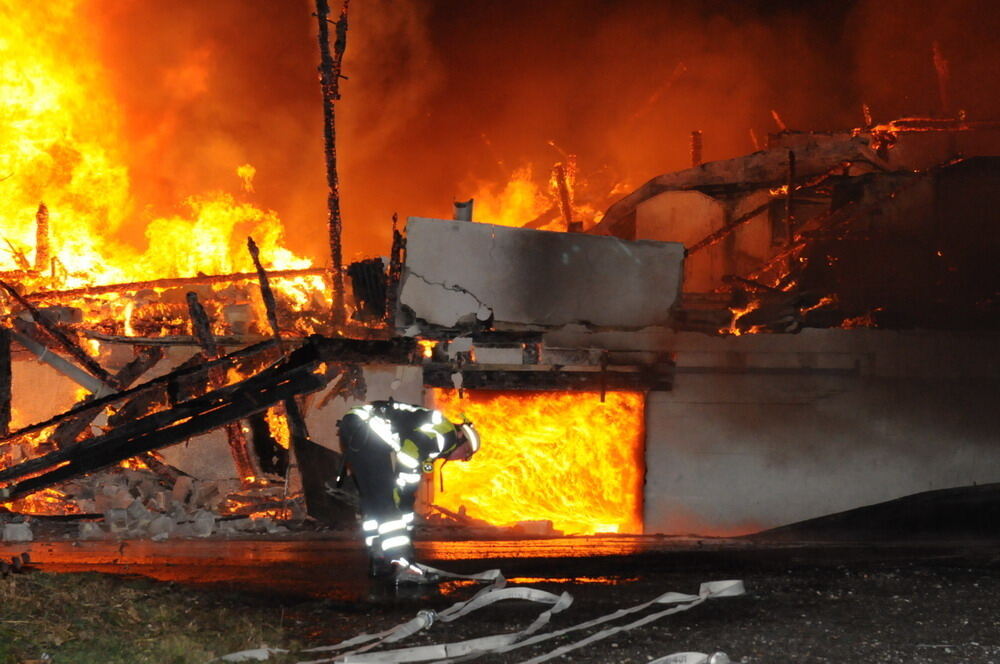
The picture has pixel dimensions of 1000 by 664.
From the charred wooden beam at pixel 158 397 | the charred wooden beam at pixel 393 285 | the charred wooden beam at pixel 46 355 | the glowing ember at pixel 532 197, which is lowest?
the charred wooden beam at pixel 158 397

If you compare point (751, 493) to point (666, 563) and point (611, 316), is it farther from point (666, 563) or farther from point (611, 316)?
point (666, 563)

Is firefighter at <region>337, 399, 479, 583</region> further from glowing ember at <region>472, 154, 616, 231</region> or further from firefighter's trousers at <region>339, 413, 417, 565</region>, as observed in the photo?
glowing ember at <region>472, 154, 616, 231</region>

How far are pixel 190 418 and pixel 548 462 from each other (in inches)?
179

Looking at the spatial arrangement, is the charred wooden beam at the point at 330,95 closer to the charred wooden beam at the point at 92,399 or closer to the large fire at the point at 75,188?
the charred wooden beam at the point at 92,399

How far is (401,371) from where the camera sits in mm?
11820

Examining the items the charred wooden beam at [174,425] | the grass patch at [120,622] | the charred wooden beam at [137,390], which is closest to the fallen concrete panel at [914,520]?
the charred wooden beam at [174,425]

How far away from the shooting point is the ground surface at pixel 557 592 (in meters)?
4.57

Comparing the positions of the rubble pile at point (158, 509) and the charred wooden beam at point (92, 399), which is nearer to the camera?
the rubble pile at point (158, 509)

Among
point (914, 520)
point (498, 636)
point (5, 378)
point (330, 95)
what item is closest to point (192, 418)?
point (5, 378)

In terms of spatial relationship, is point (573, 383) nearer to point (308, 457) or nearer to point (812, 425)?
point (812, 425)

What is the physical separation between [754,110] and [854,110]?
3.33 m

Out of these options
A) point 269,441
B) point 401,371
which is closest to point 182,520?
point 269,441

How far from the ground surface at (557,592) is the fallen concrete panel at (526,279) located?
3.98 meters

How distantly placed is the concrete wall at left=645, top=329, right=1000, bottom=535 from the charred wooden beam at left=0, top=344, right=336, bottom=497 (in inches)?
174
